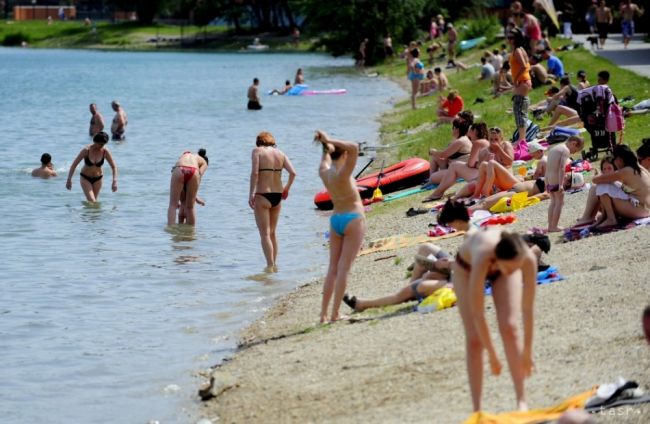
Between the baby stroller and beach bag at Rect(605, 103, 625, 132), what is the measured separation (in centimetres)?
8

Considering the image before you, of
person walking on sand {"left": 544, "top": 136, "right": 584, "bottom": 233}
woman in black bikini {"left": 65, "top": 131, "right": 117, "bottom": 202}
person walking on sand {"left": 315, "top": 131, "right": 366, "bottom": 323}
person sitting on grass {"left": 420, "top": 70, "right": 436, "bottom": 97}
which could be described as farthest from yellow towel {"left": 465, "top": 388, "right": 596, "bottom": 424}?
person sitting on grass {"left": 420, "top": 70, "right": 436, "bottom": 97}

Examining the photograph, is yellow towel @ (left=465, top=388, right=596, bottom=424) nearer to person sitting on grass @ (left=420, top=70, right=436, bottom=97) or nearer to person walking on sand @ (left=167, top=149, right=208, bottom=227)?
person walking on sand @ (left=167, top=149, right=208, bottom=227)

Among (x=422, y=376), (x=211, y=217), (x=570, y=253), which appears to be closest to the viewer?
(x=422, y=376)

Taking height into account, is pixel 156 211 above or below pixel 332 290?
below

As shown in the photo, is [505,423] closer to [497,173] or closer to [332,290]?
[332,290]

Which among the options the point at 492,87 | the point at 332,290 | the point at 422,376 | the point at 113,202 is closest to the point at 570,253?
the point at 332,290

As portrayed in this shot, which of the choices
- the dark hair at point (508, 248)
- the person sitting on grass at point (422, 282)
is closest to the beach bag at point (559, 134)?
the person sitting on grass at point (422, 282)

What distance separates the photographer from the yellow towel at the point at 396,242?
557 inches

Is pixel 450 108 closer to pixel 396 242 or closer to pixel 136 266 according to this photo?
pixel 396 242

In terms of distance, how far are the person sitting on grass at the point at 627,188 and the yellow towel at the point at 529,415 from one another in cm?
550

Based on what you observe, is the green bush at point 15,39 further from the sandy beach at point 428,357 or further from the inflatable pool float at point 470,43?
the sandy beach at point 428,357

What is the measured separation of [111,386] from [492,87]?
24.1 m

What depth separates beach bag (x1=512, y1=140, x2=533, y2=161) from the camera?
731 inches

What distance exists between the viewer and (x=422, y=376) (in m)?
8.63
